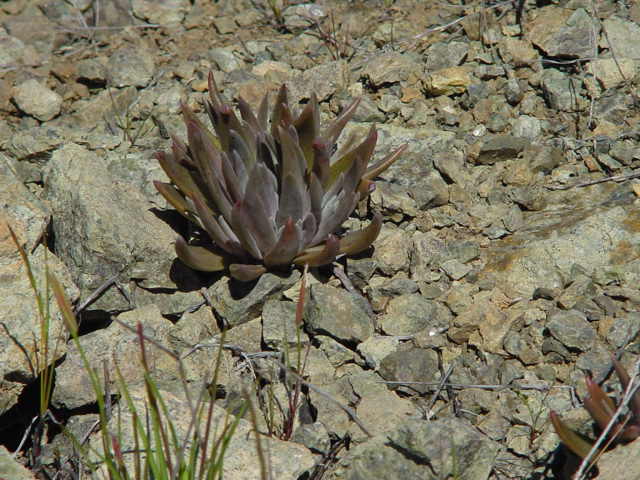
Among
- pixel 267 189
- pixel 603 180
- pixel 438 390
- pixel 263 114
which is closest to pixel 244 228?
pixel 267 189

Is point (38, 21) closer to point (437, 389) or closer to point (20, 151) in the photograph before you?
point (20, 151)

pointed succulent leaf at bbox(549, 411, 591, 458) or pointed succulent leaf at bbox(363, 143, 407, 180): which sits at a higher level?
pointed succulent leaf at bbox(363, 143, 407, 180)

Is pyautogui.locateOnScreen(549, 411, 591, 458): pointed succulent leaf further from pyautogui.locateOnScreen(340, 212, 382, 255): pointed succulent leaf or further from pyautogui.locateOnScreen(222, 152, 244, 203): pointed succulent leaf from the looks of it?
pyautogui.locateOnScreen(222, 152, 244, 203): pointed succulent leaf

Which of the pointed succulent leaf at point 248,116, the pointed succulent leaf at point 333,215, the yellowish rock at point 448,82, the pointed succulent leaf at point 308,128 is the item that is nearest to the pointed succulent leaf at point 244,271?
the pointed succulent leaf at point 333,215

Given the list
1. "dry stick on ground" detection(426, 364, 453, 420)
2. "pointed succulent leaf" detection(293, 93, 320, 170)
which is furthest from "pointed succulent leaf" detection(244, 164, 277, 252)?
"dry stick on ground" detection(426, 364, 453, 420)

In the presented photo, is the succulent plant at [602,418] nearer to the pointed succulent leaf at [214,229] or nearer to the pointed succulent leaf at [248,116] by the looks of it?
the pointed succulent leaf at [214,229]

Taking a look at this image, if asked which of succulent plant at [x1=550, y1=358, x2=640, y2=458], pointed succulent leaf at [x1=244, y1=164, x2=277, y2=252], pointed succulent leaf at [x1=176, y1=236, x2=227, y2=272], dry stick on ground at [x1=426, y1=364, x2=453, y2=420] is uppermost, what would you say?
pointed succulent leaf at [x1=244, y1=164, x2=277, y2=252]

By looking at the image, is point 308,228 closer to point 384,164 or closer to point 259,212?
point 259,212
